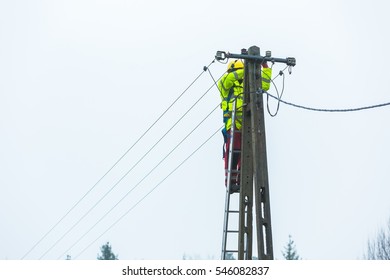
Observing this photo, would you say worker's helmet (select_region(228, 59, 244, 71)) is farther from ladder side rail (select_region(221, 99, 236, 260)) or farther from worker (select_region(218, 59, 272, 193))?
ladder side rail (select_region(221, 99, 236, 260))

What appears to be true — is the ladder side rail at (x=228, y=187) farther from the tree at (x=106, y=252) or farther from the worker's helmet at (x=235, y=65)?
the tree at (x=106, y=252)

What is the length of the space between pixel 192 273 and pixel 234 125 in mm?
3221

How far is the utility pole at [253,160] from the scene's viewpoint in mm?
10336

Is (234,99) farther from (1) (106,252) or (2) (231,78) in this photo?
(1) (106,252)

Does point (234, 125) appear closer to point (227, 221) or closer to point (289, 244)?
point (227, 221)

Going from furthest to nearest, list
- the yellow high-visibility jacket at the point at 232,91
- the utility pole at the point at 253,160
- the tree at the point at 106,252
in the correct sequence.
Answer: the tree at the point at 106,252 → the yellow high-visibility jacket at the point at 232,91 → the utility pole at the point at 253,160

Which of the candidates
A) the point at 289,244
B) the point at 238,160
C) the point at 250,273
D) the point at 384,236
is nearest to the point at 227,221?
the point at 238,160

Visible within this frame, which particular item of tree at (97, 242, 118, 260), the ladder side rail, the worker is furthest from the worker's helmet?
tree at (97, 242, 118, 260)

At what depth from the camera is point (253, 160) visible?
34.8ft

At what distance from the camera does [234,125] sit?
11.9 metres

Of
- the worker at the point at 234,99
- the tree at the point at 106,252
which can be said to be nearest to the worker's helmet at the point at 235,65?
the worker at the point at 234,99

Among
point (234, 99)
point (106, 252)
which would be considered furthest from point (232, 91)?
point (106, 252)

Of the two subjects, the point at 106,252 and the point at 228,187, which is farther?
the point at 106,252

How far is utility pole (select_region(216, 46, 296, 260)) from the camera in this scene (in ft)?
33.9
